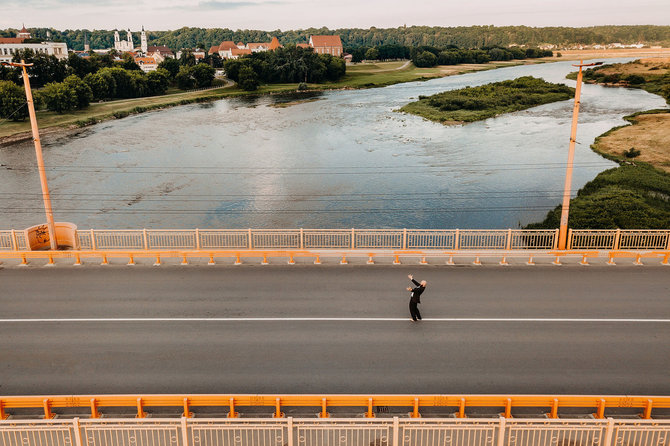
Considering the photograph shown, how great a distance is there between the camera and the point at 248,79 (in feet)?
337

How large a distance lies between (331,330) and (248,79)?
96047 mm

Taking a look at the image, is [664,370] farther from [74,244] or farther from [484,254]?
[74,244]

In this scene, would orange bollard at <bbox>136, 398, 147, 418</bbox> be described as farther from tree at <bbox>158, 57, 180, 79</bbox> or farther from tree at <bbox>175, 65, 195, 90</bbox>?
tree at <bbox>158, 57, 180, 79</bbox>

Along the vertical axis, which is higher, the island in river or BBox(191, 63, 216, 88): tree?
BBox(191, 63, 216, 88): tree

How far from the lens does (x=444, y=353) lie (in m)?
12.9

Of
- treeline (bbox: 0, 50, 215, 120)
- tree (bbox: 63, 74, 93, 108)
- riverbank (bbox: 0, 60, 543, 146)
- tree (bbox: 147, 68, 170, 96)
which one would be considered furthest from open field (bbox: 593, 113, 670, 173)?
tree (bbox: 147, 68, 170, 96)

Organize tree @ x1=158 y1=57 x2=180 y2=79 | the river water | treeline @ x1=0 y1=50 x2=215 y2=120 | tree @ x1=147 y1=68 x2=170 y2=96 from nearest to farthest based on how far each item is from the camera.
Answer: the river water
treeline @ x1=0 y1=50 x2=215 y2=120
tree @ x1=147 y1=68 x2=170 y2=96
tree @ x1=158 y1=57 x2=180 y2=79

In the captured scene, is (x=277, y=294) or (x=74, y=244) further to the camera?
(x=74, y=244)

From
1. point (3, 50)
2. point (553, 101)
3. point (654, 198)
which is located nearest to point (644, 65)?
point (553, 101)

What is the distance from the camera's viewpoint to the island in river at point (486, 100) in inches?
2850

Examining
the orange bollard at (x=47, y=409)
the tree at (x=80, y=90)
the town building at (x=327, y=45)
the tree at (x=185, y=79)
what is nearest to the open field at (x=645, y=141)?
the orange bollard at (x=47, y=409)

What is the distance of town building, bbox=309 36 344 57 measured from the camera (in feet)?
581

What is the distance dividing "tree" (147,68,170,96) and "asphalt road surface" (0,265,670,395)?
88568 millimetres

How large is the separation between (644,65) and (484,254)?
129 metres
